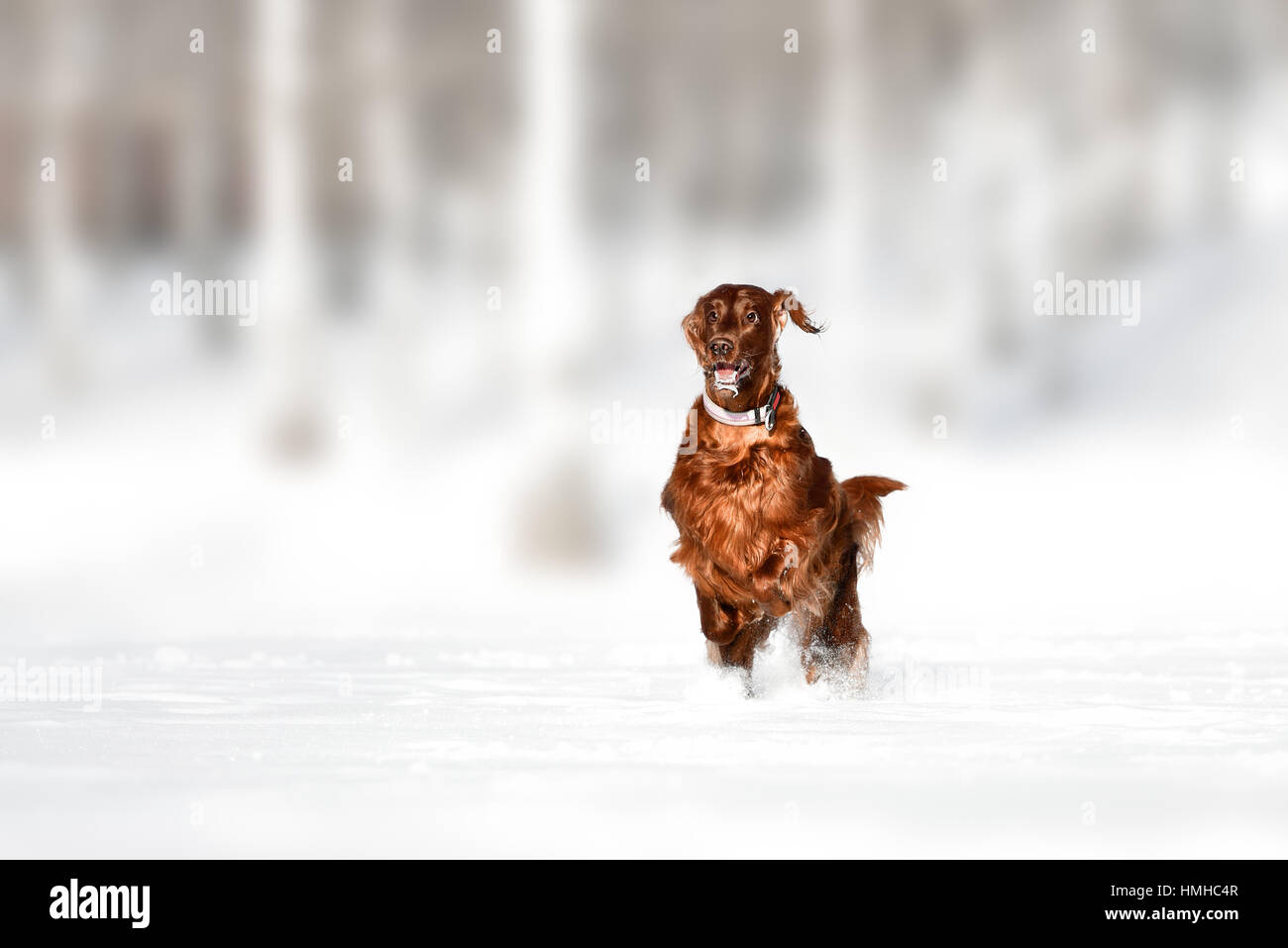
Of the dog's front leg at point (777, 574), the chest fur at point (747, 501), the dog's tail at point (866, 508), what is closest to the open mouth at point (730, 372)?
the chest fur at point (747, 501)

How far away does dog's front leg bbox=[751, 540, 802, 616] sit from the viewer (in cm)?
569

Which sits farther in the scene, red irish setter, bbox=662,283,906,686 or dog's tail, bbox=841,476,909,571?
dog's tail, bbox=841,476,909,571

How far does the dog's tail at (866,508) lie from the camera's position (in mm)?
6066

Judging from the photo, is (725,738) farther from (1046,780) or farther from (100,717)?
(100,717)

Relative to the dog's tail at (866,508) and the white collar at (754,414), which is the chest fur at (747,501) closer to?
the white collar at (754,414)

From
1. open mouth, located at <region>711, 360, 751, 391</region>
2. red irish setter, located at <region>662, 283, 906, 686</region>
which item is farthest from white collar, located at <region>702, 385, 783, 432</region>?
open mouth, located at <region>711, 360, 751, 391</region>

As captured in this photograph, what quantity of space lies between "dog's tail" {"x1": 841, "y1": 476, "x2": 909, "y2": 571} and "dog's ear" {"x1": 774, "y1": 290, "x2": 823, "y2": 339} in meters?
0.67

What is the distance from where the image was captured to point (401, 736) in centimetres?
512

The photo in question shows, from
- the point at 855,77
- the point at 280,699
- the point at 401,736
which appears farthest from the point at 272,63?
the point at 401,736

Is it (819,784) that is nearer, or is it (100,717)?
(819,784)

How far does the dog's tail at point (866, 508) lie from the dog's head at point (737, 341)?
2.27 ft

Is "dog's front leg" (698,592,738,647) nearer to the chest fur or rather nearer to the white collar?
the chest fur

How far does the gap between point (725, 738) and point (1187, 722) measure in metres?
1.66

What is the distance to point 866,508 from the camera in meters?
6.13
